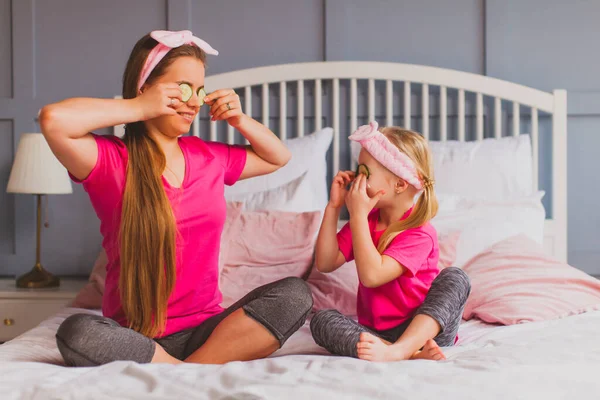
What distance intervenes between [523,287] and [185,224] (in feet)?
3.12

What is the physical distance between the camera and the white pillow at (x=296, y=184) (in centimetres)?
Answer: 238

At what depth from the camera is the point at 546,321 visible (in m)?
1.76

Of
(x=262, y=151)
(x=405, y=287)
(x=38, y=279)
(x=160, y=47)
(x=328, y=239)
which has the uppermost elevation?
(x=160, y=47)

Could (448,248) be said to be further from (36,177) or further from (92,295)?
(36,177)

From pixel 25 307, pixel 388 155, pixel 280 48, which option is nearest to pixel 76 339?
pixel 388 155

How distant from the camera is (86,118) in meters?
1.32

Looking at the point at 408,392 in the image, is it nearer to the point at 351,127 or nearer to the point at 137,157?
the point at 137,157

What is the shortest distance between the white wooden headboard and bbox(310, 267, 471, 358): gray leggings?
1157 millimetres

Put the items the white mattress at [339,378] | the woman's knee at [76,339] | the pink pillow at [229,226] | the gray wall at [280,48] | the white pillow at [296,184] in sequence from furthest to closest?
1. the gray wall at [280,48]
2. the white pillow at [296,184]
3. the pink pillow at [229,226]
4. the woman's knee at [76,339]
5. the white mattress at [339,378]

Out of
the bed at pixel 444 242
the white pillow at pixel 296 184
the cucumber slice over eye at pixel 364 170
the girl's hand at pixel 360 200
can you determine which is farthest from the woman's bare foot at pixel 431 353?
the white pillow at pixel 296 184

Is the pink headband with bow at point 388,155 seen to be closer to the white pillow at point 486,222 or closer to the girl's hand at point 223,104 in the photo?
the girl's hand at point 223,104

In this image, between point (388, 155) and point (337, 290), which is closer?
point (388, 155)

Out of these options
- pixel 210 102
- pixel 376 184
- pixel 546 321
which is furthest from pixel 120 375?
pixel 546 321

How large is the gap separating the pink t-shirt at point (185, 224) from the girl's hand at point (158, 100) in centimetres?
13
